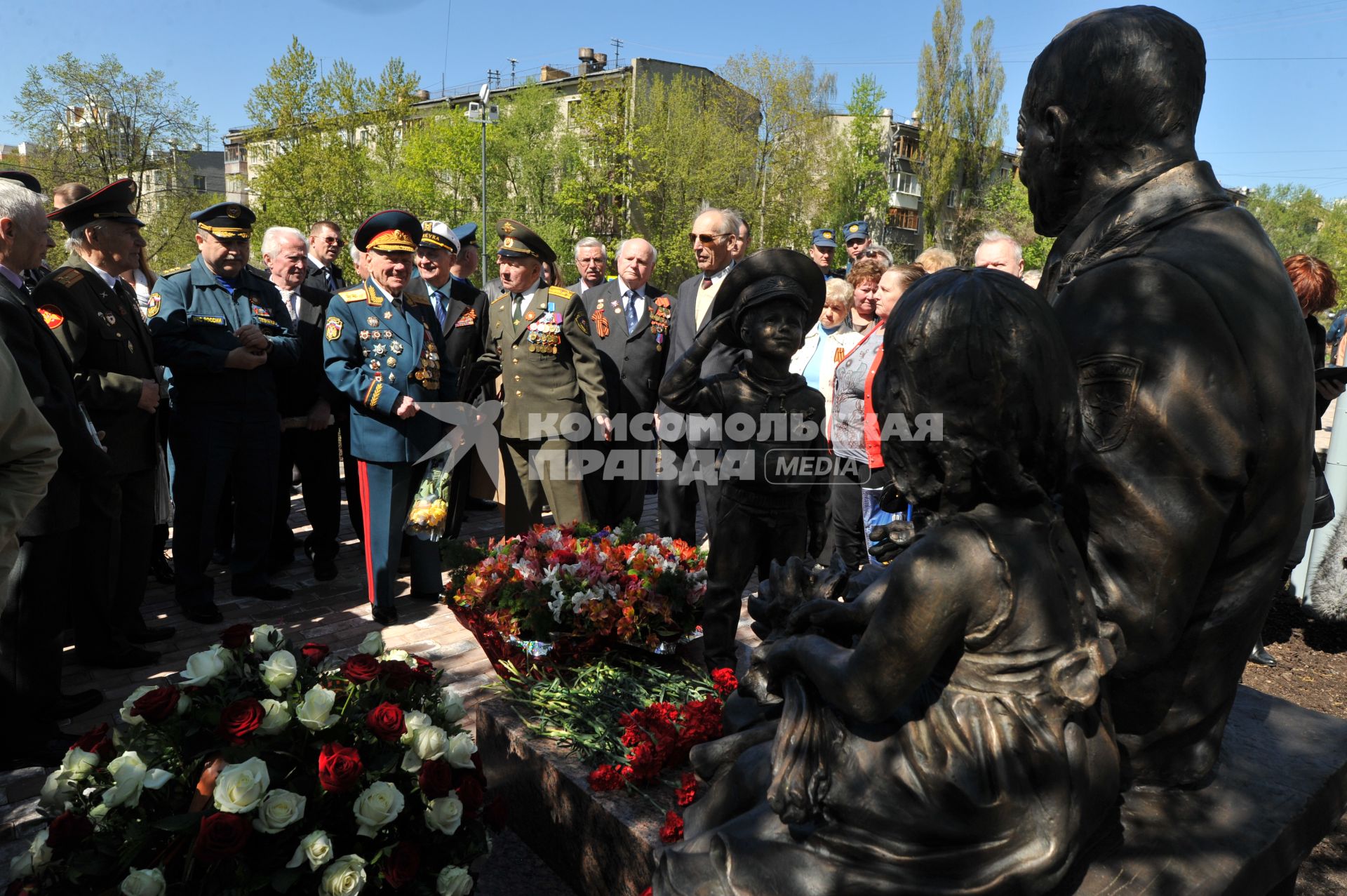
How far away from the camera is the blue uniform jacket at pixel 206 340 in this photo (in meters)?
5.60

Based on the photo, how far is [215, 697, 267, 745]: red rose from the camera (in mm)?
2428

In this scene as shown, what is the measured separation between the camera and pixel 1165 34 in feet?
6.18

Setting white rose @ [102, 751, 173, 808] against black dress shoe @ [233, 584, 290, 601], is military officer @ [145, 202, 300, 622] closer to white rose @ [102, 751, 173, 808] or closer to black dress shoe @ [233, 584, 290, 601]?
black dress shoe @ [233, 584, 290, 601]

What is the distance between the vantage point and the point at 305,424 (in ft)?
22.2

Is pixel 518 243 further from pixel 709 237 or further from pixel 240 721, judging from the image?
pixel 240 721

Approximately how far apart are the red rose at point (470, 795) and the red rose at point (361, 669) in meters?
0.43

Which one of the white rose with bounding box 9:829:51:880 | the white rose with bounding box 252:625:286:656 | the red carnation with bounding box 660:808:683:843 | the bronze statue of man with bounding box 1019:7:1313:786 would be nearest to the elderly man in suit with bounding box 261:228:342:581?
the white rose with bounding box 252:625:286:656

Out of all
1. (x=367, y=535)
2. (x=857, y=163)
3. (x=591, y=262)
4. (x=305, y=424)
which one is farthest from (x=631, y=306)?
(x=857, y=163)

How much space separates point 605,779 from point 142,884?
4.25 ft

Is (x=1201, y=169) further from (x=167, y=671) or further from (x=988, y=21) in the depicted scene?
(x=988, y=21)

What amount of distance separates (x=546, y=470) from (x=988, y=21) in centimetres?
4596

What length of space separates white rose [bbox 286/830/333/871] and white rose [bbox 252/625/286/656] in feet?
2.60

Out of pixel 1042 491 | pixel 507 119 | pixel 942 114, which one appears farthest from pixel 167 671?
pixel 942 114

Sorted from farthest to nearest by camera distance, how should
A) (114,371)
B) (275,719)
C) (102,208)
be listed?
(102,208) → (114,371) → (275,719)
